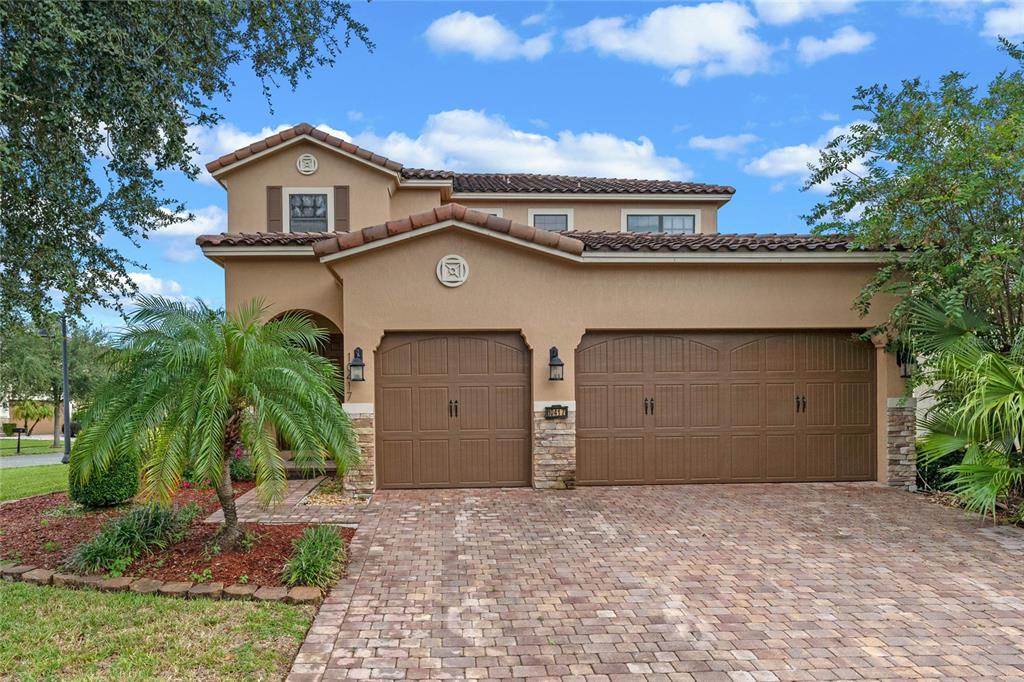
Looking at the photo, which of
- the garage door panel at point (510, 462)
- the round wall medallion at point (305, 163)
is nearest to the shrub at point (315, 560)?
the garage door panel at point (510, 462)

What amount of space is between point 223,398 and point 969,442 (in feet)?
30.2

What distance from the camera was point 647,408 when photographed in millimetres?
10289

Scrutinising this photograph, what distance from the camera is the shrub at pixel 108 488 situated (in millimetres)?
8453

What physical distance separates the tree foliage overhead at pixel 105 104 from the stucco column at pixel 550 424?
543cm

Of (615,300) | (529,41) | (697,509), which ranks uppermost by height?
(529,41)

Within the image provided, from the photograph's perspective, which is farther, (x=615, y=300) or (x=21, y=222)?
(x=615, y=300)

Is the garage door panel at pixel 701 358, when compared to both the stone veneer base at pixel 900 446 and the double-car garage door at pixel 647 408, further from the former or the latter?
the stone veneer base at pixel 900 446

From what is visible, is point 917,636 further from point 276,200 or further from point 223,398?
point 276,200

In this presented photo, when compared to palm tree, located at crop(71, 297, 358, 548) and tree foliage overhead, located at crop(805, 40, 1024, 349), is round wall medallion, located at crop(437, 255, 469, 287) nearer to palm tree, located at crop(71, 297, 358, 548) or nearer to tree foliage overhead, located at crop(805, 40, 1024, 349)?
palm tree, located at crop(71, 297, 358, 548)

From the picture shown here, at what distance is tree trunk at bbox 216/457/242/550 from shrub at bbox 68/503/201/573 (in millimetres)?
635

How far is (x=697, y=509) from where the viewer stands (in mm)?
8570

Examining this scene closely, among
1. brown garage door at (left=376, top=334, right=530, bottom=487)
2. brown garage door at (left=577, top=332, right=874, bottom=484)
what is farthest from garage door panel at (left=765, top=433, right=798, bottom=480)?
brown garage door at (left=376, top=334, right=530, bottom=487)

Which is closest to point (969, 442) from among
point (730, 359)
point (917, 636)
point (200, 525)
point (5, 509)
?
point (730, 359)

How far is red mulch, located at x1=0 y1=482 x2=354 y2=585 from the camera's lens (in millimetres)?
5730
